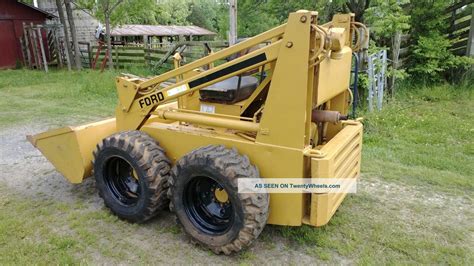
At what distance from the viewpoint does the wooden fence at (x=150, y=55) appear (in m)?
12.1

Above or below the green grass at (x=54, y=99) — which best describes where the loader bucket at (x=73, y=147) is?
above

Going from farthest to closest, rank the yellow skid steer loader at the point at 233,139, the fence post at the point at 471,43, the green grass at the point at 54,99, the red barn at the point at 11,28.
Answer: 1. the red barn at the point at 11,28
2. the fence post at the point at 471,43
3. the green grass at the point at 54,99
4. the yellow skid steer loader at the point at 233,139

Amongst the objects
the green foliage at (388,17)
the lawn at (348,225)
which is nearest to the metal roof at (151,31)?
the green foliage at (388,17)

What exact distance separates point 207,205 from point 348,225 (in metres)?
1.31

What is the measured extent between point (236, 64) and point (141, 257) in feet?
5.66

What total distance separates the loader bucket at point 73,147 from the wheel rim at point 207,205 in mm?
1409

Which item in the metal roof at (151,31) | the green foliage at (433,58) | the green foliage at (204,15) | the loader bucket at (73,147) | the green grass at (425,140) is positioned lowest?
the green grass at (425,140)

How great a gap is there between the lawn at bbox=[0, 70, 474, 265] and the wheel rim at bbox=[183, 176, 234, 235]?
215mm

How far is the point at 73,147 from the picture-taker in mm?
3992

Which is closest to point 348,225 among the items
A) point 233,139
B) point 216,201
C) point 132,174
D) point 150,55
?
point 216,201

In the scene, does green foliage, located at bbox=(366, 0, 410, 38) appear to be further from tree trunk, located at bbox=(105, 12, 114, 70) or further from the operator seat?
tree trunk, located at bbox=(105, 12, 114, 70)

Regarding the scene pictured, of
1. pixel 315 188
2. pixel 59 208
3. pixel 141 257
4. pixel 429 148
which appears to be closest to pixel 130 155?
pixel 141 257

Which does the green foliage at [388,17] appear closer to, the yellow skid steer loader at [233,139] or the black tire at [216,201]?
the yellow skid steer loader at [233,139]

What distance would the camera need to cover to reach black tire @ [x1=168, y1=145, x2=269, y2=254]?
2902mm
